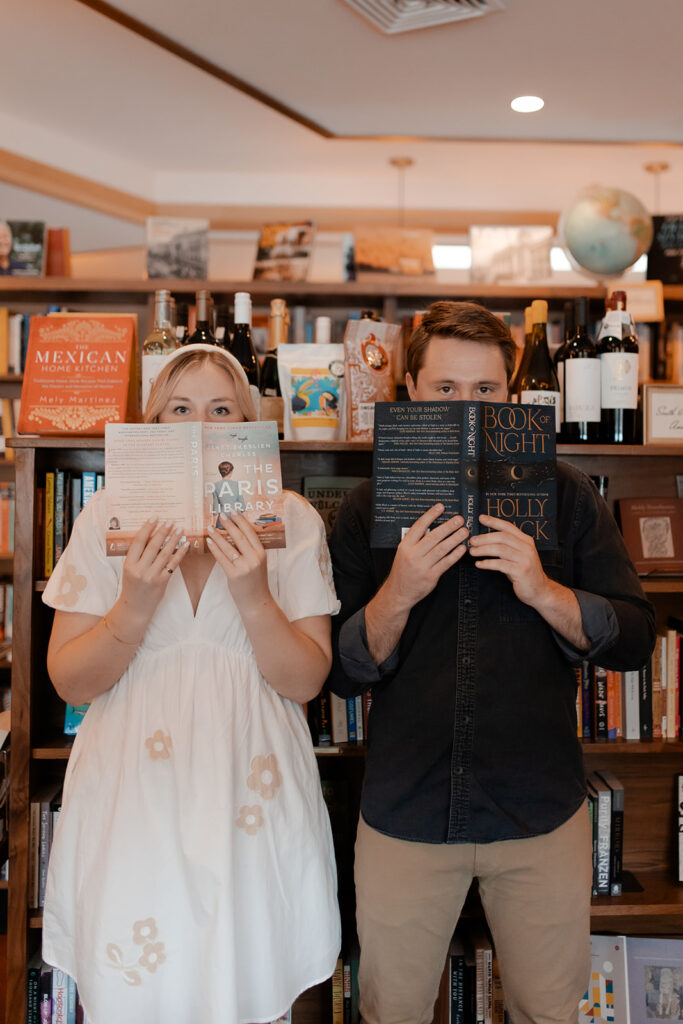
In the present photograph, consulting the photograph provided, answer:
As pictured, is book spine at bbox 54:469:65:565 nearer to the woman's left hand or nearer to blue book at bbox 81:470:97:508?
blue book at bbox 81:470:97:508

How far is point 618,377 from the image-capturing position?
1.82 meters

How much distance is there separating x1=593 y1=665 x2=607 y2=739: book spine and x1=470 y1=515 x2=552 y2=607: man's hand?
0.67m

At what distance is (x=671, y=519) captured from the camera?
6.23 feet

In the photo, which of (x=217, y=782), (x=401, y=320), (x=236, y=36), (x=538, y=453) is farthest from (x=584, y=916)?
(x=236, y=36)

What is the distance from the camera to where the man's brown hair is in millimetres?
1398

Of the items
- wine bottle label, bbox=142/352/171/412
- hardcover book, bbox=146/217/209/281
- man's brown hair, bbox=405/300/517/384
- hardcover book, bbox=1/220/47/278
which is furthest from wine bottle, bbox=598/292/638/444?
hardcover book, bbox=1/220/47/278

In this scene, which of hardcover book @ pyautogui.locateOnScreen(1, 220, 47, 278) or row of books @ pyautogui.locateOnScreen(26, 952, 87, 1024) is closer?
row of books @ pyautogui.locateOnScreen(26, 952, 87, 1024)

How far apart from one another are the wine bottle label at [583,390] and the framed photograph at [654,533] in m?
0.26

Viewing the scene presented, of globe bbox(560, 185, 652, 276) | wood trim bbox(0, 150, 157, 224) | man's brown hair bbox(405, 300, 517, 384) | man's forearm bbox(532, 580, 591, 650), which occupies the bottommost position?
man's forearm bbox(532, 580, 591, 650)

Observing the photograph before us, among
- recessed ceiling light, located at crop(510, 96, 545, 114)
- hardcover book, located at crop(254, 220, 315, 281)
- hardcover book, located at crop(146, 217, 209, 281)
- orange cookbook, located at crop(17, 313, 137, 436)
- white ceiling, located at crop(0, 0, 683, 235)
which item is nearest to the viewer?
orange cookbook, located at crop(17, 313, 137, 436)

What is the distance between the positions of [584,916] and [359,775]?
0.74 meters

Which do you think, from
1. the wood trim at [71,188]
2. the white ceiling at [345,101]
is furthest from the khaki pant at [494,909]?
the wood trim at [71,188]

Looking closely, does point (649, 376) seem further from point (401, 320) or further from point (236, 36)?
point (236, 36)

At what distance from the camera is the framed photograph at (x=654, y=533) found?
186 centimetres
